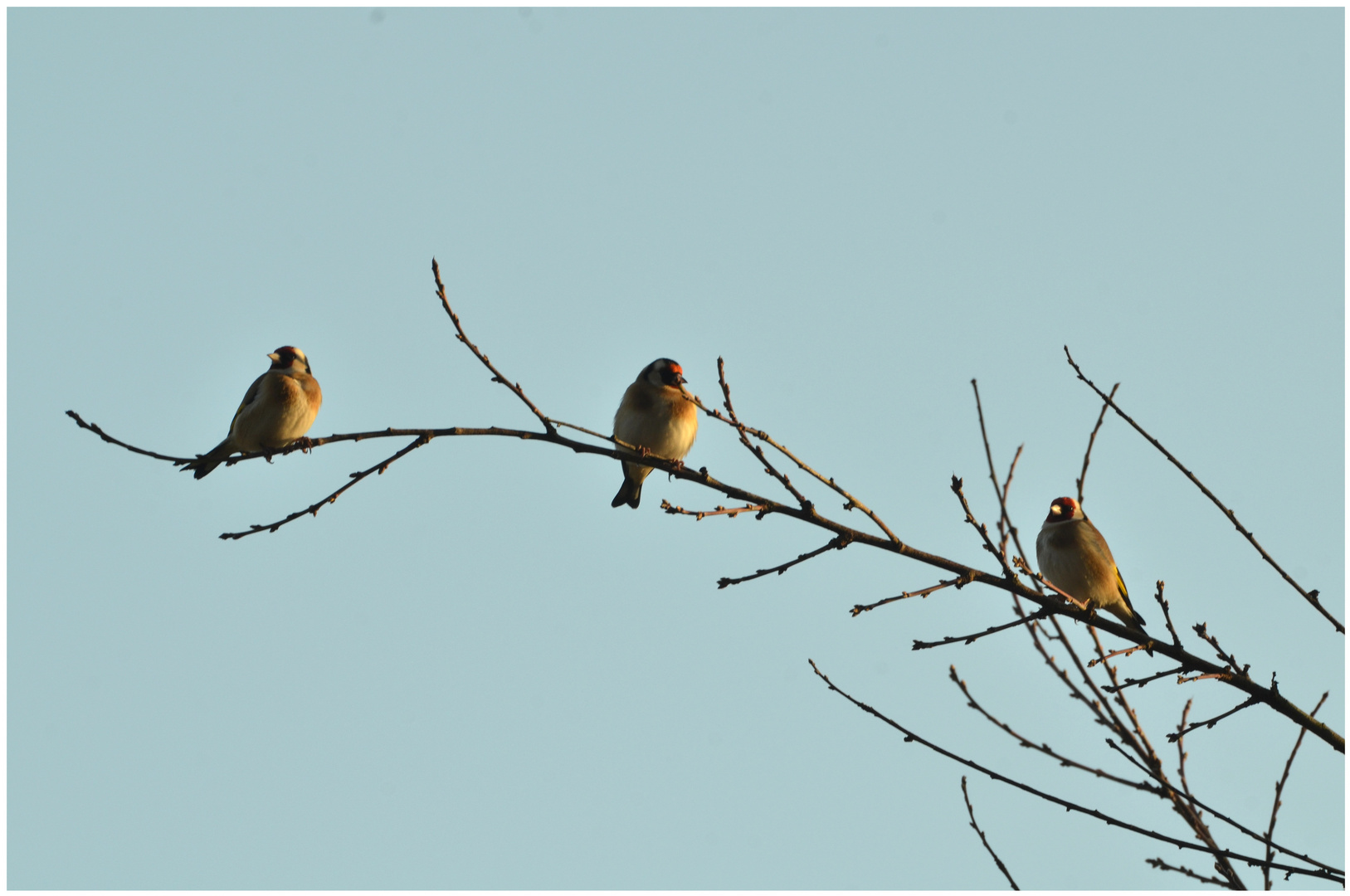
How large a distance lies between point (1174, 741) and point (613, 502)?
4.37m

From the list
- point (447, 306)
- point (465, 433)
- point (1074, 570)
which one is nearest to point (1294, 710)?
point (465, 433)

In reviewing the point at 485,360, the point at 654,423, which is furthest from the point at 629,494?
the point at 485,360

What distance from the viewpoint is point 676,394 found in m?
7.34

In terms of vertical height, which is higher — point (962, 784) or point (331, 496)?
point (331, 496)

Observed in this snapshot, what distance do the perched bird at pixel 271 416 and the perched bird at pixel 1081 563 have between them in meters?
4.18

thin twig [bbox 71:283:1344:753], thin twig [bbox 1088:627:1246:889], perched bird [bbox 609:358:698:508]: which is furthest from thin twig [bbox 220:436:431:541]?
perched bird [bbox 609:358:698:508]

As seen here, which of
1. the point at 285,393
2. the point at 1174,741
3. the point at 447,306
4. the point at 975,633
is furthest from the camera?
the point at 285,393

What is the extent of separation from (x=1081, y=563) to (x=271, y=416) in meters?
4.45

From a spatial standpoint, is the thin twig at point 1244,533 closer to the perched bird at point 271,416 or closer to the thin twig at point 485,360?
the thin twig at point 485,360

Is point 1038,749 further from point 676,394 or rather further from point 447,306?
point 676,394

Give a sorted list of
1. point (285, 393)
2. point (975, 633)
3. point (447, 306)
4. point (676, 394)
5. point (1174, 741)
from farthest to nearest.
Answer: point (676, 394) → point (285, 393) → point (1174, 741) → point (447, 306) → point (975, 633)

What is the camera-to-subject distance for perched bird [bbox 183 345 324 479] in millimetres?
6469

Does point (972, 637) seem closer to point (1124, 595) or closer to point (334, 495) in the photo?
point (334, 495)

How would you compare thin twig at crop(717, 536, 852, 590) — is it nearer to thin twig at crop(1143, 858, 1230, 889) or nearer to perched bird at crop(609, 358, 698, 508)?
thin twig at crop(1143, 858, 1230, 889)
